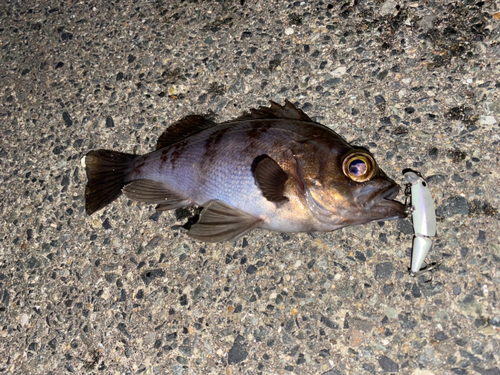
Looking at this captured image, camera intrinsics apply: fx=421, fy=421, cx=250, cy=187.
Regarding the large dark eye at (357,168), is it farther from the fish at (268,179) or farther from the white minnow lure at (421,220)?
the white minnow lure at (421,220)

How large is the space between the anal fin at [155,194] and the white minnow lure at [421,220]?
1.50 m

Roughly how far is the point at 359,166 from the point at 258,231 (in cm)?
94

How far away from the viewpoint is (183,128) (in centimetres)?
321

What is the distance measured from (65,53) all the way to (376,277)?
3.60 metres

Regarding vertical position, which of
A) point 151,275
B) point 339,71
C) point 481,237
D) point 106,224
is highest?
point 339,71

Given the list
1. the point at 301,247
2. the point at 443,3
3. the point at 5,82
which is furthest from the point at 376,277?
the point at 5,82

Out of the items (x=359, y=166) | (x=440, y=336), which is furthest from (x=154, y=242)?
(x=440, y=336)

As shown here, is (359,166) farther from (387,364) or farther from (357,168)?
(387,364)

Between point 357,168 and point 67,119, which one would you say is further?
point 67,119

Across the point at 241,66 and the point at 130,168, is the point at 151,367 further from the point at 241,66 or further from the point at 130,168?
the point at 241,66

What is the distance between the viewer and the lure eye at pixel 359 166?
2.39 meters

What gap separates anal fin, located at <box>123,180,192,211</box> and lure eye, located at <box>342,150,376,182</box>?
1.12m

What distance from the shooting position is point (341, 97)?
321 centimetres

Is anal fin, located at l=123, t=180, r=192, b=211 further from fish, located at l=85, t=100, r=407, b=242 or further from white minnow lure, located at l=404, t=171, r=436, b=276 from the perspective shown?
white minnow lure, located at l=404, t=171, r=436, b=276
